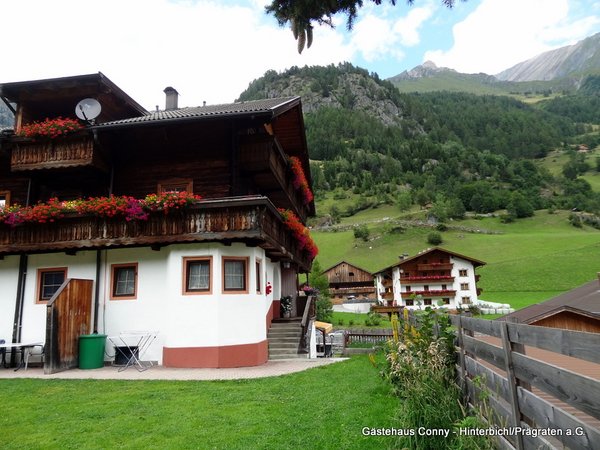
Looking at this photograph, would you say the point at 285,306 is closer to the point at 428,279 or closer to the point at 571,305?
the point at 571,305

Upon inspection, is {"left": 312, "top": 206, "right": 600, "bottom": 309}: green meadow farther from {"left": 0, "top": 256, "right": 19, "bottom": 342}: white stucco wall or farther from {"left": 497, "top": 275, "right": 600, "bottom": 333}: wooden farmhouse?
{"left": 0, "top": 256, "right": 19, "bottom": 342}: white stucco wall

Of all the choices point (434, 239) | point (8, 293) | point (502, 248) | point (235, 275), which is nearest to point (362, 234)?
point (434, 239)

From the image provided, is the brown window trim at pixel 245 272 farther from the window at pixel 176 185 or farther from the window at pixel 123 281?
the window at pixel 176 185

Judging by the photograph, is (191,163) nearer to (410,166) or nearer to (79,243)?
(79,243)

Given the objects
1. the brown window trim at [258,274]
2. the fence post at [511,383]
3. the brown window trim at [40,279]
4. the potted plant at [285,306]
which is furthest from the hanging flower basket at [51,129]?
the fence post at [511,383]

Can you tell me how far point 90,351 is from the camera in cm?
1270

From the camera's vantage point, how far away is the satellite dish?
14797 millimetres

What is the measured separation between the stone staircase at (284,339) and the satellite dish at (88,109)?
9.95m

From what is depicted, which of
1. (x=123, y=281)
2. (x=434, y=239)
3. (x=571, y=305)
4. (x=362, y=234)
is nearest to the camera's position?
(x=123, y=281)

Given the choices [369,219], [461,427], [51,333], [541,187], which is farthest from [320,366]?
[541,187]

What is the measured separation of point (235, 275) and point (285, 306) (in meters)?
6.78

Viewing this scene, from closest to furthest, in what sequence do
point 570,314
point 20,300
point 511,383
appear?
1. point 511,383
2. point 20,300
3. point 570,314

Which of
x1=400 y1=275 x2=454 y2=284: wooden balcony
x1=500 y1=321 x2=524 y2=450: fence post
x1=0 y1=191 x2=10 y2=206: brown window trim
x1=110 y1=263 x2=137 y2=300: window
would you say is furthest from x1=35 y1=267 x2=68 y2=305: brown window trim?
x1=400 y1=275 x2=454 y2=284: wooden balcony

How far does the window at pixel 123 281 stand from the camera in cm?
1375
